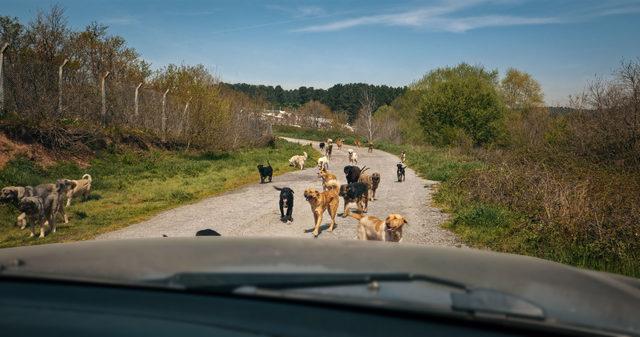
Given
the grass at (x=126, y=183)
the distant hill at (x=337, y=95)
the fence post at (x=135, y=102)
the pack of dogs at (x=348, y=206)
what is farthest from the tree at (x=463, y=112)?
the distant hill at (x=337, y=95)

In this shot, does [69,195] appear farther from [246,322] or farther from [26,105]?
[246,322]

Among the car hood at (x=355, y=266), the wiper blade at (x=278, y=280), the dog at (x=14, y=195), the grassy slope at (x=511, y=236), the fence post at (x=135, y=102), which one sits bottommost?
the grassy slope at (x=511, y=236)

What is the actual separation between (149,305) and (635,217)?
10063 millimetres

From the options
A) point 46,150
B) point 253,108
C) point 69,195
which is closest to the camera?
point 69,195

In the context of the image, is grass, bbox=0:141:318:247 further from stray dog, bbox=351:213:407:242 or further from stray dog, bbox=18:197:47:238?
stray dog, bbox=351:213:407:242

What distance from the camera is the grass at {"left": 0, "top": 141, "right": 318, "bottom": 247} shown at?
12219mm

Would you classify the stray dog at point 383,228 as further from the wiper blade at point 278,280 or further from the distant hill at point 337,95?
the distant hill at point 337,95

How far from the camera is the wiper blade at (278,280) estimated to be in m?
1.68

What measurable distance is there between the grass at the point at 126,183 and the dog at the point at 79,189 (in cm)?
23

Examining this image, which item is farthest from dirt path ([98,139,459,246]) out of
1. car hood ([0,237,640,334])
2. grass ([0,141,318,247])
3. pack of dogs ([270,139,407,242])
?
car hood ([0,237,640,334])

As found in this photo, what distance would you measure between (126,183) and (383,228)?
1254cm

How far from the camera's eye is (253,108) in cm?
4678

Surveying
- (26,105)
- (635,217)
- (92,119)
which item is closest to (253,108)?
(92,119)

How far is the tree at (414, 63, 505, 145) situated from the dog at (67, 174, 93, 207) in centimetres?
5037
